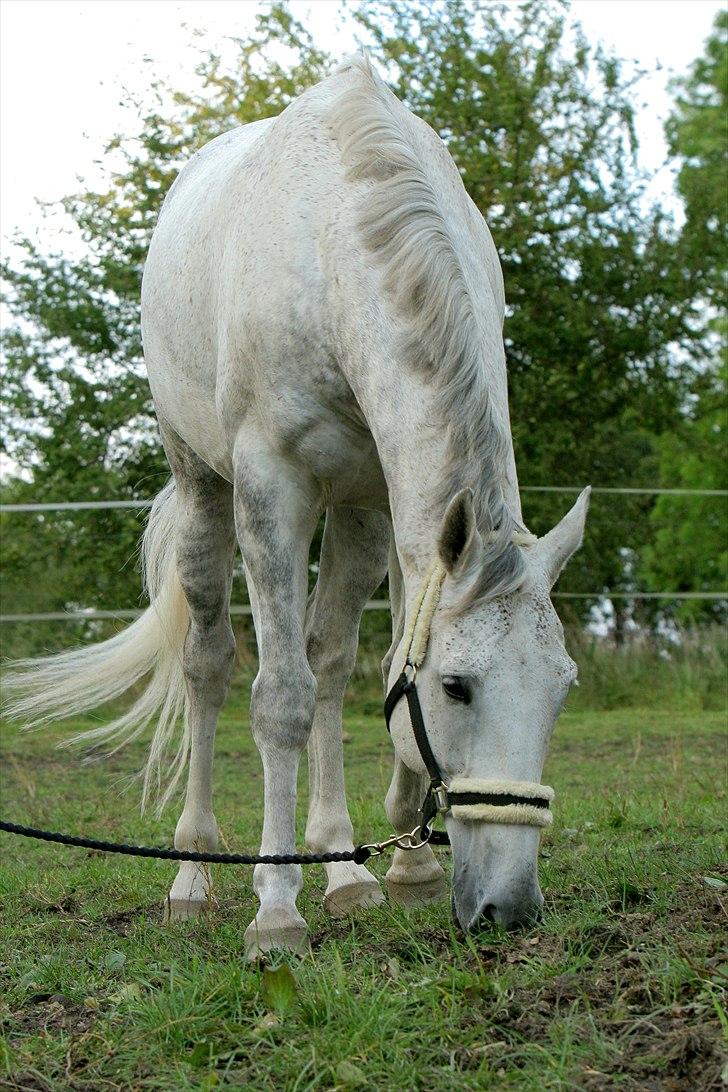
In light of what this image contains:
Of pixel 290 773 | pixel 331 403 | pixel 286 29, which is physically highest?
pixel 286 29

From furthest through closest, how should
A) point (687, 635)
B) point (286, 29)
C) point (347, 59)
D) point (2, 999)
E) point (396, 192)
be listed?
point (286, 29) → point (687, 635) → point (347, 59) → point (396, 192) → point (2, 999)

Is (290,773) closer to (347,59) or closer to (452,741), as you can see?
(452,741)

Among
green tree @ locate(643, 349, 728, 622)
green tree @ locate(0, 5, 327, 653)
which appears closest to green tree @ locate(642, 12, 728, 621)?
green tree @ locate(643, 349, 728, 622)

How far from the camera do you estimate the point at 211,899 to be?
3.66 m

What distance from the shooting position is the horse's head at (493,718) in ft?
9.02

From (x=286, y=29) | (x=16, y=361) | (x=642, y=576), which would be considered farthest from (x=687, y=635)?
(x=642, y=576)

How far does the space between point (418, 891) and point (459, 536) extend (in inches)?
57.1

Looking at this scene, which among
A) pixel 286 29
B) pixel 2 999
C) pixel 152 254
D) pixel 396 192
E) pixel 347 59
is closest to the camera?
pixel 2 999

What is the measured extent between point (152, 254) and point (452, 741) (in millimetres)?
2692

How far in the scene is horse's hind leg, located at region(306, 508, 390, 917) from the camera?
4.11 metres

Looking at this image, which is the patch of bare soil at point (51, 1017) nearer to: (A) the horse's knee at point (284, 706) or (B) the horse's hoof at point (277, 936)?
(B) the horse's hoof at point (277, 936)

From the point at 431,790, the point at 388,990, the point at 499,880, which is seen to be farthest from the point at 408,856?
the point at 388,990

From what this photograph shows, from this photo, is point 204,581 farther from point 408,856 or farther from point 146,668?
point 408,856

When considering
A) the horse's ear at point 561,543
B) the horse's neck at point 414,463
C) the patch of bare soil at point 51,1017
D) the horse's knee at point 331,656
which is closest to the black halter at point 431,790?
the horse's neck at point 414,463
